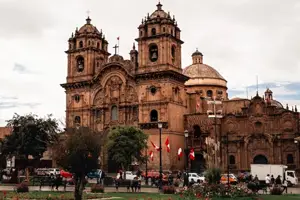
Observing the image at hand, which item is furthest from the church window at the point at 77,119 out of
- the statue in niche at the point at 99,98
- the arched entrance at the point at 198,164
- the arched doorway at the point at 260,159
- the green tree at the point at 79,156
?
the green tree at the point at 79,156

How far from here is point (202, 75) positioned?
78.5 m

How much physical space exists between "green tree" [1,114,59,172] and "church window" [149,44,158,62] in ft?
60.7

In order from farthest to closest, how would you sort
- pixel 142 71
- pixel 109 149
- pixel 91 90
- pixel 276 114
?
pixel 91 90
pixel 142 71
pixel 276 114
pixel 109 149

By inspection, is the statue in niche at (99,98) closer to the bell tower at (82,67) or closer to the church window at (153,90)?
the bell tower at (82,67)

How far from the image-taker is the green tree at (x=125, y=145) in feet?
159

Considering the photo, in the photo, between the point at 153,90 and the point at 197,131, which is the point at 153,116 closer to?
the point at 153,90

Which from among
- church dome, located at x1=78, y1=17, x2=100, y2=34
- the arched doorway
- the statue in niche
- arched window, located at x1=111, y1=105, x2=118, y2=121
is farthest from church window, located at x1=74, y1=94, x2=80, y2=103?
the arched doorway

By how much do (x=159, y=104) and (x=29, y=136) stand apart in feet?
60.7

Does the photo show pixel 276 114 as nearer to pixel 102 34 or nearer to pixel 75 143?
pixel 102 34

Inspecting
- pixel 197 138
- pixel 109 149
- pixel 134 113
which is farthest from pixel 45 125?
pixel 197 138

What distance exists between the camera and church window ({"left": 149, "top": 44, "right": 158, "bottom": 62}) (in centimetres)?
5953

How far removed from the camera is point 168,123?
5603cm

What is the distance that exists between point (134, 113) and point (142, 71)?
5829 millimetres

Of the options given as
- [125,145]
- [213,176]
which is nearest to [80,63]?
[125,145]
